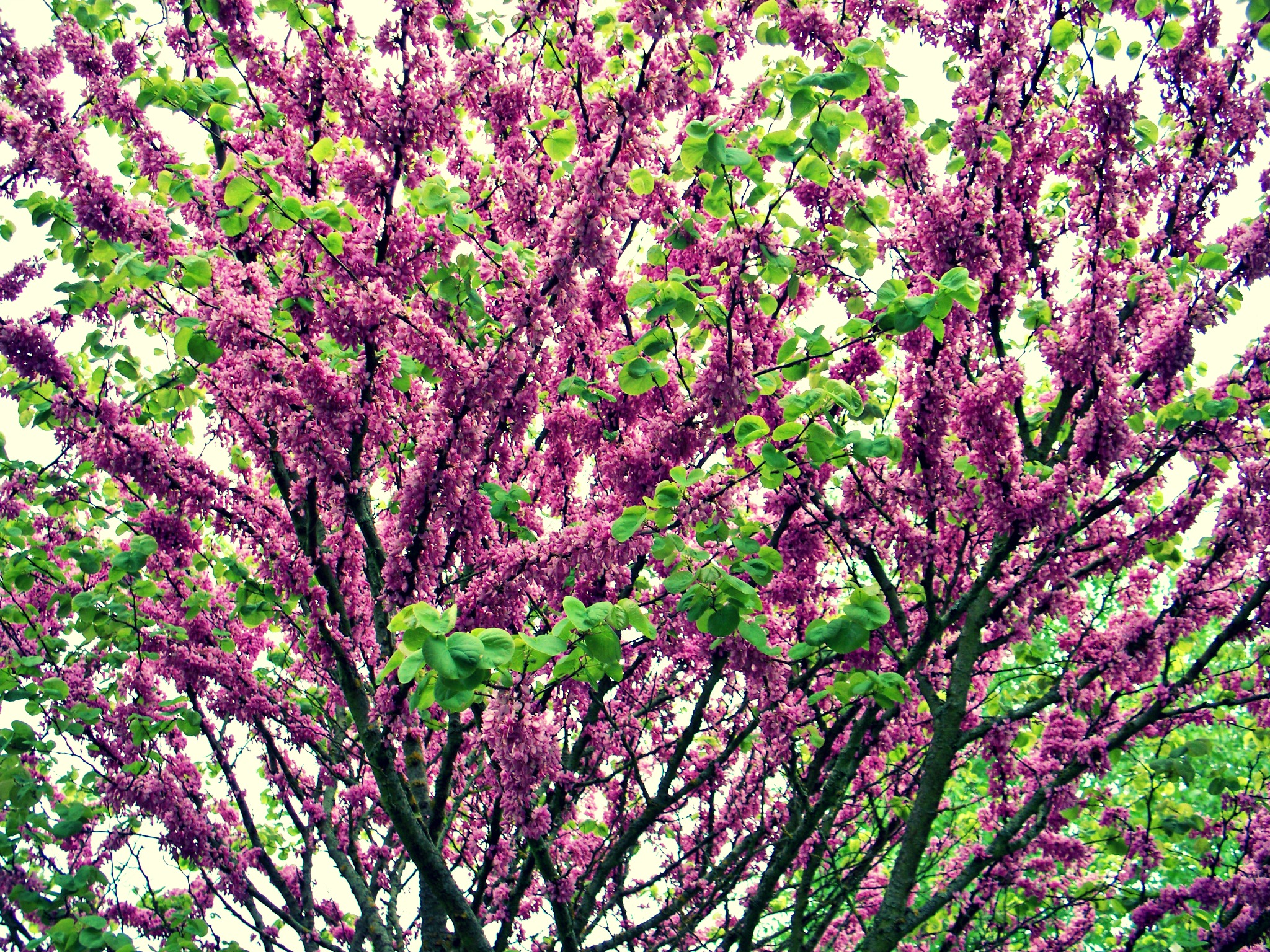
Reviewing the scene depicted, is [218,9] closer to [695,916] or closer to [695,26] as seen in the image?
[695,26]

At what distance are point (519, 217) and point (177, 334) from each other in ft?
8.78

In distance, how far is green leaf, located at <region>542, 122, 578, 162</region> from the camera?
494 centimetres

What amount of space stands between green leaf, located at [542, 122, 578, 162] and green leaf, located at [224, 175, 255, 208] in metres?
1.62

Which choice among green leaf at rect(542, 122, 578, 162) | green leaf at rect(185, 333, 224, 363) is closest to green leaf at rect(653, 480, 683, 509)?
green leaf at rect(542, 122, 578, 162)

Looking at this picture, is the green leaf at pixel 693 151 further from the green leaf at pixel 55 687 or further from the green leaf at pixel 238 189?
the green leaf at pixel 55 687

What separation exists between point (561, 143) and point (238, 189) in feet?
5.83

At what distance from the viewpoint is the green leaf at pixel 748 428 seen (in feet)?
14.0

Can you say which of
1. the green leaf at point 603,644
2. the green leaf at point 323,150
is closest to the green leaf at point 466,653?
the green leaf at point 603,644

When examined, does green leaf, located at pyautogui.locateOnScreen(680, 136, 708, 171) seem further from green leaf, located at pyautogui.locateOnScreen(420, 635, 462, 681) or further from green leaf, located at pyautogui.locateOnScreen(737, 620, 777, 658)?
green leaf, located at pyautogui.locateOnScreen(420, 635, 462, 681)

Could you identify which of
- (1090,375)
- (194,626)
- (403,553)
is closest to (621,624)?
(403,553)

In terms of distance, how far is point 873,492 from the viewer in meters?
5.62

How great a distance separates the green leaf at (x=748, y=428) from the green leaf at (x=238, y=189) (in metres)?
2.87

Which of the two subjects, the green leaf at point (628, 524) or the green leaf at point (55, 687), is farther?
the green leaf at point (55, 687)

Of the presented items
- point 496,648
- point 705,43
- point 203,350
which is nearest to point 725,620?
point 496,648
